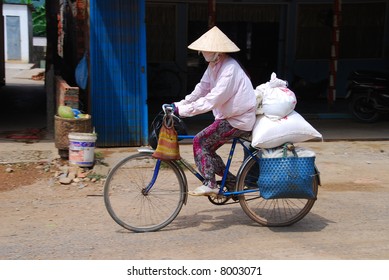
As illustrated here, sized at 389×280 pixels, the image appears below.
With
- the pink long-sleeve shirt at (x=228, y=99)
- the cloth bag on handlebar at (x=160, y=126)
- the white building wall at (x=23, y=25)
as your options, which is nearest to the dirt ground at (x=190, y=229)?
the cloth bag on handlebar at (x=160, y=126)

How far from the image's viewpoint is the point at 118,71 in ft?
27.1

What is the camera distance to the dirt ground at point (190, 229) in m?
4.43

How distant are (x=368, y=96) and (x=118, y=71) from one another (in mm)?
5502

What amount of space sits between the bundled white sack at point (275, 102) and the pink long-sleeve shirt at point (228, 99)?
0.35 feet

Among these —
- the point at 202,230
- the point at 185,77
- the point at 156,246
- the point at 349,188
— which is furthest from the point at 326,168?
the point at 185,77

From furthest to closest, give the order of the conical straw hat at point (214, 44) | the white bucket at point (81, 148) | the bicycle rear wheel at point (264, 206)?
the white bucket at point (81, 148) < the bicycle rear wheel at point (264, 206) < the conical straw hat at point (214, 44)

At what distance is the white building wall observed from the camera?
29.5m

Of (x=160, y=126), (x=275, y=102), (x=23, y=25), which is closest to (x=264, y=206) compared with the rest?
(x=275, y=102)

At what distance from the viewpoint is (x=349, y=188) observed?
21.8 feet

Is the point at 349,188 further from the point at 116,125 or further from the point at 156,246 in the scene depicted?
the point at 116,125

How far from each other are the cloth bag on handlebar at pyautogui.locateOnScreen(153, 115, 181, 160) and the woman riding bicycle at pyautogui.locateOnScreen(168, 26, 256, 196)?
0.41ft

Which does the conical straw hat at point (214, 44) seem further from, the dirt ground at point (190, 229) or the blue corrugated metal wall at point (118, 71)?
the blue corrugated metal wall at point (118, 71)

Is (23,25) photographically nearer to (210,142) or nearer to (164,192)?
(164,192)
